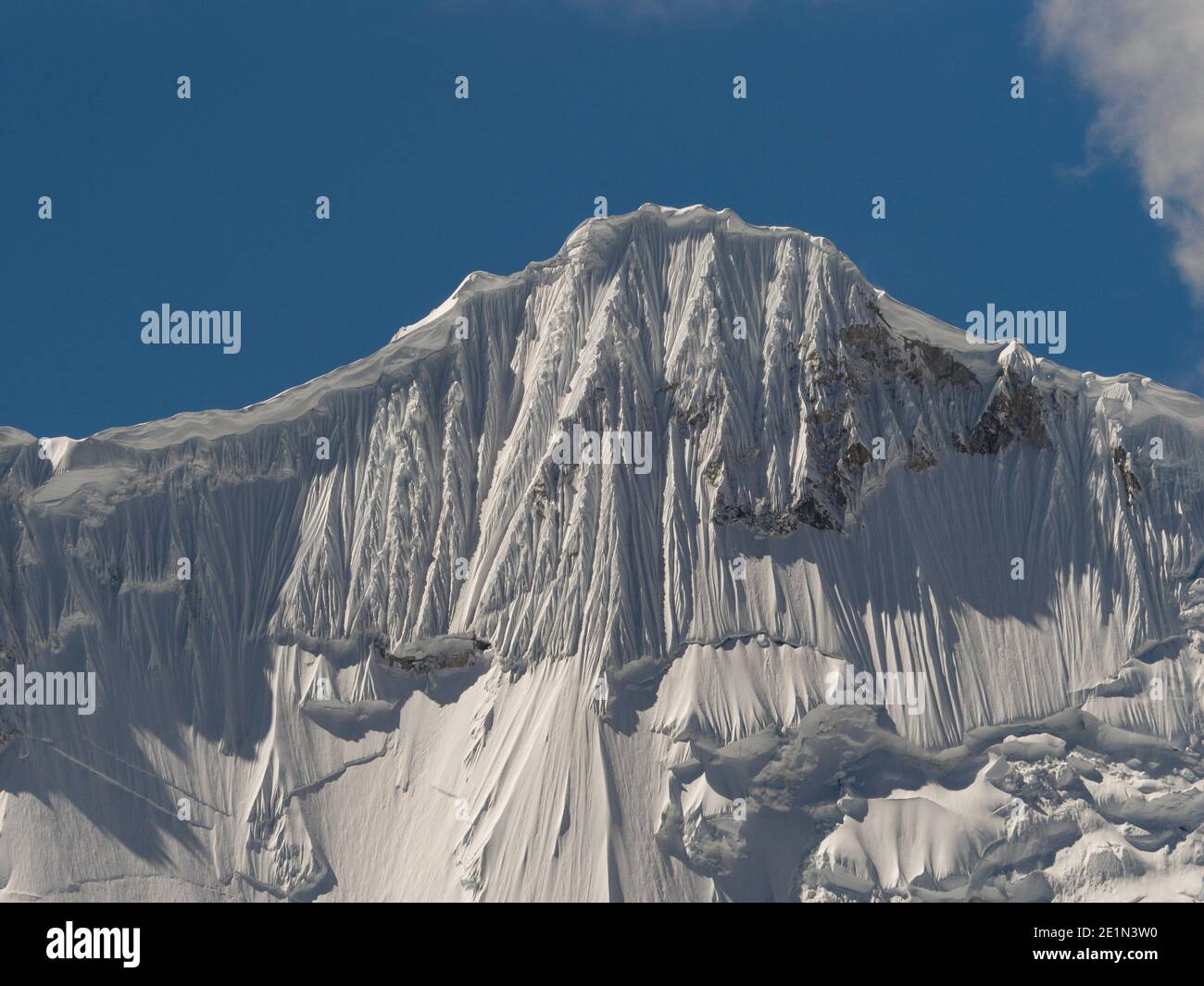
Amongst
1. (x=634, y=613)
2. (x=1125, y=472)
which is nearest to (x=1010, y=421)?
(x=1125, y=472)

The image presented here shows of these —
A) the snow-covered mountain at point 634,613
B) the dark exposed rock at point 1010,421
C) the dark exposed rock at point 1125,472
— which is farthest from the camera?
the dark exposed rock at point 1010,421

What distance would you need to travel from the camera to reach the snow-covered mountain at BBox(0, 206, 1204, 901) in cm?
8819

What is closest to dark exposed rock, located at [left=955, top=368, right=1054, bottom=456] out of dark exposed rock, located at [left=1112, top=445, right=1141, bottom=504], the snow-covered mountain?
the snow-covered mountain

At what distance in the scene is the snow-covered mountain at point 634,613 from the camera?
8819 cm

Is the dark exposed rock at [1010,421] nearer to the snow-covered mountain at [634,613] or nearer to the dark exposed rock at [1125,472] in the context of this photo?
the snow-covered mountain at [634,613]

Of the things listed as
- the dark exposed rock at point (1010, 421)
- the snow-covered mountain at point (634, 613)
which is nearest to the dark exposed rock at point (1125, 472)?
the snow-covered mountain at point (634, 613)

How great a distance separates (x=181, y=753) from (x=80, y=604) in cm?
774

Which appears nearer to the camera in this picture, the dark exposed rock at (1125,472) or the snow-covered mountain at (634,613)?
the snow-covered mountain at (634,613)

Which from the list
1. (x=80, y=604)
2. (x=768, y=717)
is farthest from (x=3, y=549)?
(x=768, y=717)

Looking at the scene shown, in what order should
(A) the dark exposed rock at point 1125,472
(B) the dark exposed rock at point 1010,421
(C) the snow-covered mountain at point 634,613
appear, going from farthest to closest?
(B) the dark exposed rock at point 1010,421, (A) the dark exposed rock at point 1125,472, (C) the snow-covered mountain at point 634,613

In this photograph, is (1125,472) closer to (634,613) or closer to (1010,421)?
(1010,421)

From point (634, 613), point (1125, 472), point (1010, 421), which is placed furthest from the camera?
point (1010, 421)

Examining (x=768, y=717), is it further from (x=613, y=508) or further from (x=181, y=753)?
(x=181, y=753)

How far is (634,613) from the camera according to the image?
93000 millimetres
